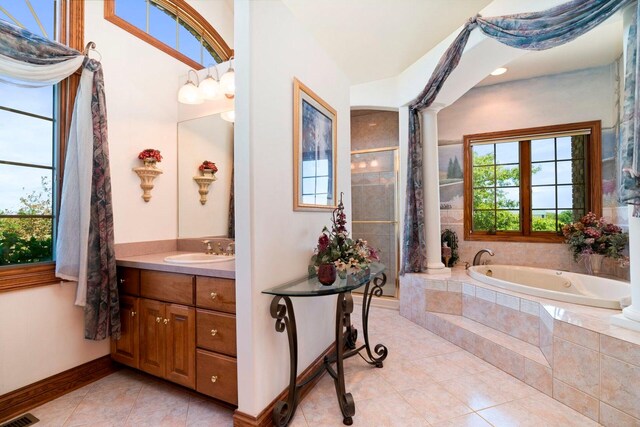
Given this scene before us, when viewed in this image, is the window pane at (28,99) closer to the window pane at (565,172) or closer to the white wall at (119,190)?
the white wall at (119,190)

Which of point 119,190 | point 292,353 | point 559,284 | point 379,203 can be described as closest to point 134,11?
point 119,190

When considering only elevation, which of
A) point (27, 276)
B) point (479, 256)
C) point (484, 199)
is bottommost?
point (479, 256)

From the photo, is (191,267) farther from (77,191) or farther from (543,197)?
(543,197)

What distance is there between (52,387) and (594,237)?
465 centimetres

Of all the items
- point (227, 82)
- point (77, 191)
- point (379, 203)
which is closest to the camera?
point (77, 191)

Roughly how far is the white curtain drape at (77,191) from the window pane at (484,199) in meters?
4.03

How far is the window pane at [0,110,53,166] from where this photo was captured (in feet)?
5.65

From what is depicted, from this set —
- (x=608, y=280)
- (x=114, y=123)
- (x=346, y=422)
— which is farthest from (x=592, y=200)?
(x=114, y=123)

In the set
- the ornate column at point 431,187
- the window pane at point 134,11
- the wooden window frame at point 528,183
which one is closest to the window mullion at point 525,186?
the wooden window frame at point 528,183

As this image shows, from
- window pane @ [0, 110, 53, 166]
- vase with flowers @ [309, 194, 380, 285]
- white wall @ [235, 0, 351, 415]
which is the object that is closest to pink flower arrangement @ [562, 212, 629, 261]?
vase with flowers @ [309, 194, 380, 285]

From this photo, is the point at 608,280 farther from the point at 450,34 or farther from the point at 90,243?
the point at 90,243

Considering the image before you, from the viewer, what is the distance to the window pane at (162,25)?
2.48 metres

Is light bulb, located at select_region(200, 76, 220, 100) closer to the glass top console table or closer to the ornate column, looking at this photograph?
the glass top console table

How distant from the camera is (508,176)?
363cm
